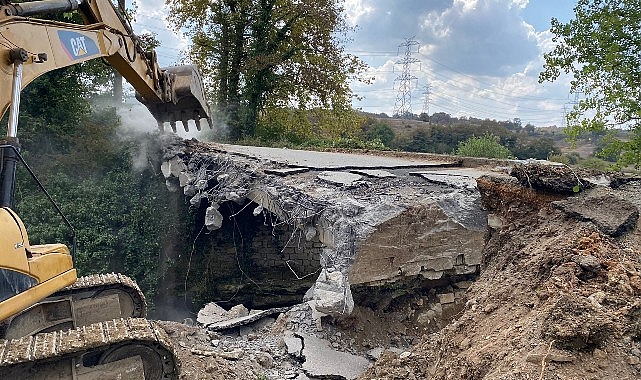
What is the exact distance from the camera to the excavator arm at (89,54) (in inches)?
133

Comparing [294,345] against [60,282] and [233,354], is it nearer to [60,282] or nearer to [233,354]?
[233,354]

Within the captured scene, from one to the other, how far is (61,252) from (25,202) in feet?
19.3

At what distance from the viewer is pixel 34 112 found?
379 inches

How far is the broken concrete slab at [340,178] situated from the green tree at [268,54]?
10.9 meters

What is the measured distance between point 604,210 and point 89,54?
419 centimetres

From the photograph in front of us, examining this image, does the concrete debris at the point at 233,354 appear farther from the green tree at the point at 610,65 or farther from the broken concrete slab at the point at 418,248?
the green tree at the point at 610,65

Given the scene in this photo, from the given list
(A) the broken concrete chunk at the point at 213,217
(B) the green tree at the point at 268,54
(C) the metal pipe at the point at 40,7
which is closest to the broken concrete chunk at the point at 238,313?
(A) the broken concrete chunk at the point at 213,217

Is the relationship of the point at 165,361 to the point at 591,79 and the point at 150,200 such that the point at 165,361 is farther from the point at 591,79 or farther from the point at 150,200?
the point at 591,79

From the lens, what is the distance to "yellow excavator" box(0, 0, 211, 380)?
10.3 feet

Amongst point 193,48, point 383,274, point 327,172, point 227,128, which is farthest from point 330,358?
point 193,48

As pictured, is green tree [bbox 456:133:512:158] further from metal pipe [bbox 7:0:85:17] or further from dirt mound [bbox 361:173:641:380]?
metal pipe [bbox 7:0:85:17]

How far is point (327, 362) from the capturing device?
4.74 m

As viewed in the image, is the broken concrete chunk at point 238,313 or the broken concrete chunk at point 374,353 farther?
the broken concrete chunk at point 238,313

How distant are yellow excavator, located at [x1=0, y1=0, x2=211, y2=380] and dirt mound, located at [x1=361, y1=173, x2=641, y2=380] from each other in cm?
196
